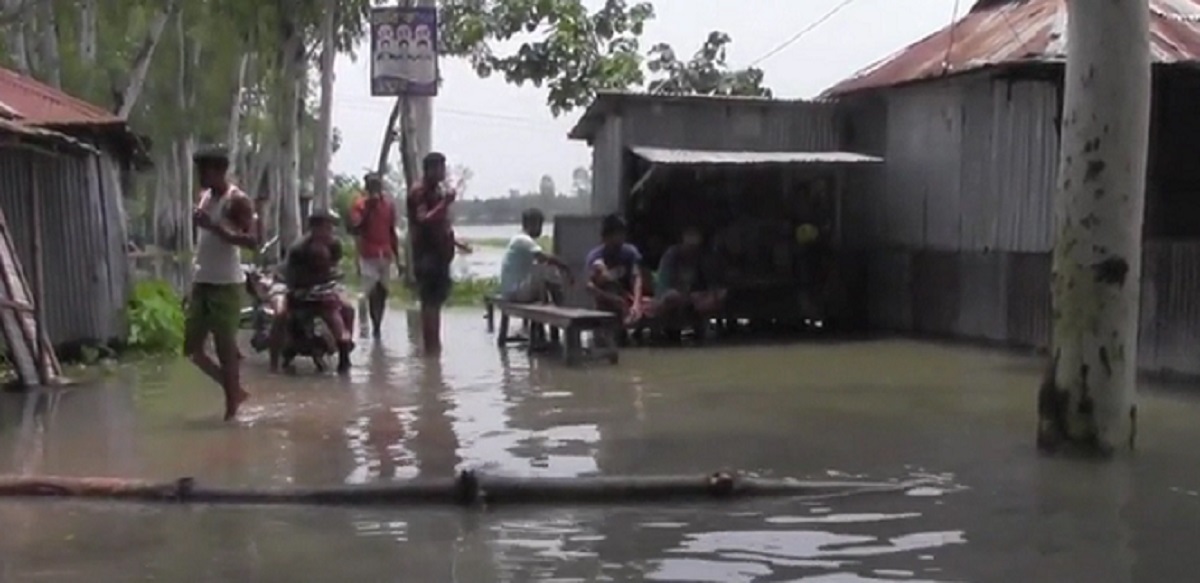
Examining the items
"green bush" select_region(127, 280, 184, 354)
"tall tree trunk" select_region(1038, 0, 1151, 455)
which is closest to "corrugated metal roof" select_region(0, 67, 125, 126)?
"green bush" select_region(127, 280, 184, 354)

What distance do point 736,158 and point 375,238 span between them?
3977 millimetres

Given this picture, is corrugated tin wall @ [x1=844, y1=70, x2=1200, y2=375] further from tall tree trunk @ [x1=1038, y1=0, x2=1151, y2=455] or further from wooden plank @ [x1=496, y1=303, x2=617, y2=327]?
tall tree trunk @ [x1=1038, y1=0, x2=1151, y2=455]

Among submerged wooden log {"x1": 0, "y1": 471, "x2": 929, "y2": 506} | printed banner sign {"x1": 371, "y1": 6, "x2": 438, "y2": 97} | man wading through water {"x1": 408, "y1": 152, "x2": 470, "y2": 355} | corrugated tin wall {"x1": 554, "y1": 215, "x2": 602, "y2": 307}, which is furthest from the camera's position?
printed banner sign {"x1": 371, "y1": 6, "x2": 438, "y2": 97}

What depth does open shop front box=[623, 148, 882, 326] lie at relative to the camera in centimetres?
1781

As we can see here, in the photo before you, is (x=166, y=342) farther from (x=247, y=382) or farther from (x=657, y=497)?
(x=657, y=497)

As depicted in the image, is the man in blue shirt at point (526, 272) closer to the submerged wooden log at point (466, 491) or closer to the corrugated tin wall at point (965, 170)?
the corrugated tin wall at point (965, 170)

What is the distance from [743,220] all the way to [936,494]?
10.8m

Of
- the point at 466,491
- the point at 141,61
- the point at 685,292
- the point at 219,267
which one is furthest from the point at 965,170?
the point at 141,61

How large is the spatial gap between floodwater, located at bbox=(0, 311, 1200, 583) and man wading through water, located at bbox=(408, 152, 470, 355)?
1.24 metres

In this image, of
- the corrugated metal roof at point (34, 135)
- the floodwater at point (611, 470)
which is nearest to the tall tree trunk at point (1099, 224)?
the floodwater at point (611, 470)

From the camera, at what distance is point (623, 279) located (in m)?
16.3

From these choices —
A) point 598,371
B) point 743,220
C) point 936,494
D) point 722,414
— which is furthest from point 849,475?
point 743,220

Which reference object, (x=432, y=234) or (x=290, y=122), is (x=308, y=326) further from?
(x=290, y=122)

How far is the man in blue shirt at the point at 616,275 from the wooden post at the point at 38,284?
17.4 ft
